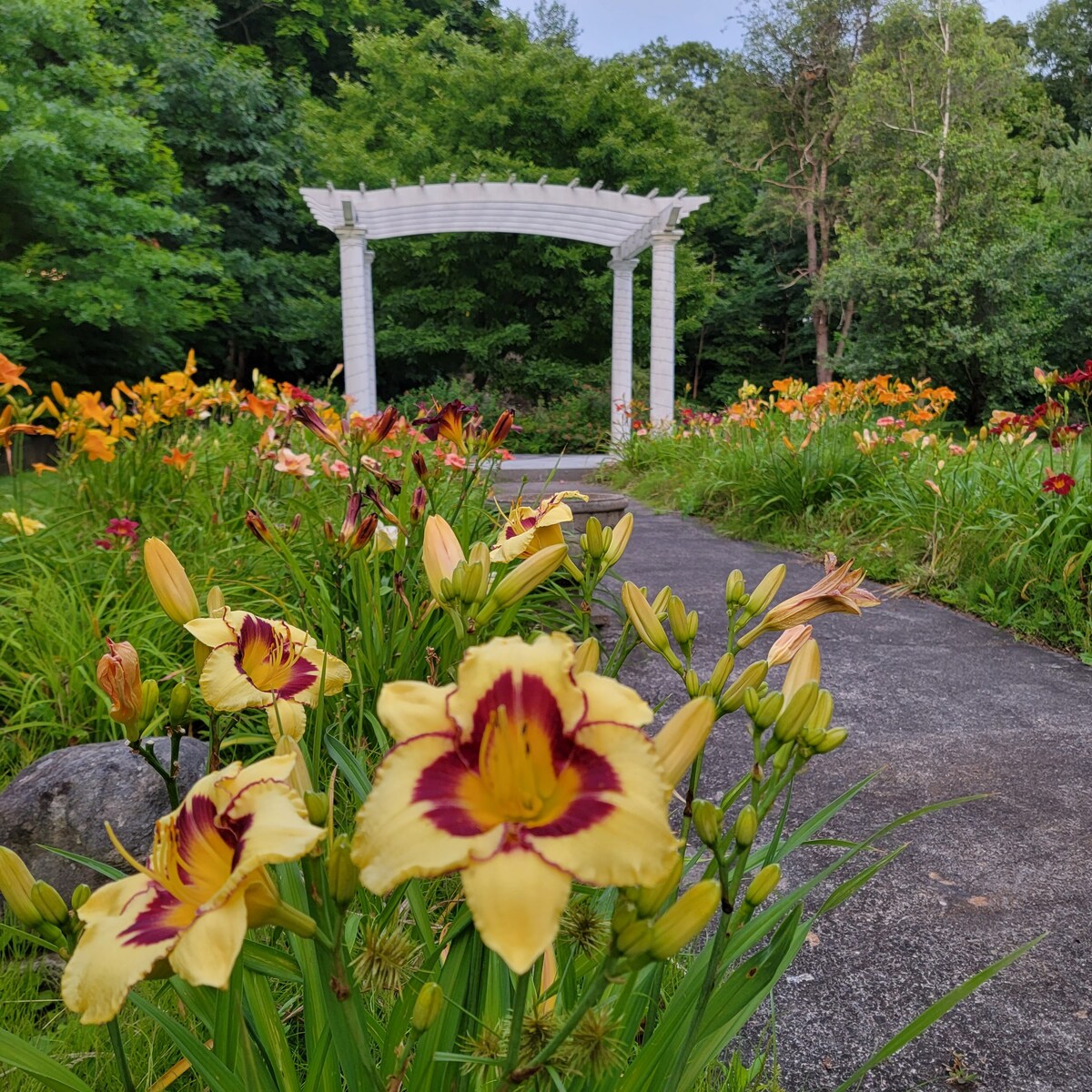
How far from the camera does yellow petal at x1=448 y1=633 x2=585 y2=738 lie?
16.8 inches

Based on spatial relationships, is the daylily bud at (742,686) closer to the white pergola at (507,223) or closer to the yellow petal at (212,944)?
the yellow petal at (212,944)

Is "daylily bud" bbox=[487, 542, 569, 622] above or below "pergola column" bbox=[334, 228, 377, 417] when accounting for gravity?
below

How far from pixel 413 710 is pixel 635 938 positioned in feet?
0.55

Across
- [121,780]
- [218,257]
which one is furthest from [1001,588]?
[218,257]

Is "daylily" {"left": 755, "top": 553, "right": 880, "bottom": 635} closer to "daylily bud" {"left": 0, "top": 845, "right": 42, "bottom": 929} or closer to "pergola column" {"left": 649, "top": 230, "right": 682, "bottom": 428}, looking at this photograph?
"daylily bud" {"left": 0, "top": 845, "right": 42, "bottom": 929}

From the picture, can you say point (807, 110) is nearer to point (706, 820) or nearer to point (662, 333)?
point (662, 333)

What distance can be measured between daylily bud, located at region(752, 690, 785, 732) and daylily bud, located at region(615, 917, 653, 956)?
21 cm

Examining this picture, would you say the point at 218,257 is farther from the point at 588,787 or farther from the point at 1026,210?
the point at 1026,210

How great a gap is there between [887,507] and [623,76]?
12.4m

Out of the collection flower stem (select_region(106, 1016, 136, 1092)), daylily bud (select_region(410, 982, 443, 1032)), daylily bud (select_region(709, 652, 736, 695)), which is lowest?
flower stem (select_region(106, 1016, 136, 1092))

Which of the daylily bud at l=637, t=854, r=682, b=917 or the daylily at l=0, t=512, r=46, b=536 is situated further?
the daylily at l=0, t=512, r=46, b=536

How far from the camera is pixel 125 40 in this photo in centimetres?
1019

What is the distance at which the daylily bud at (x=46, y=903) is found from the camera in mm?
551

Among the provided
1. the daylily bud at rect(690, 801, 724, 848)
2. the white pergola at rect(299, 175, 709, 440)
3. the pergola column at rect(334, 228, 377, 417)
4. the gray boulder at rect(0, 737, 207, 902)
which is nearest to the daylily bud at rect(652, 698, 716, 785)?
the daylily bud at rect(690, 801, 724, 848)
